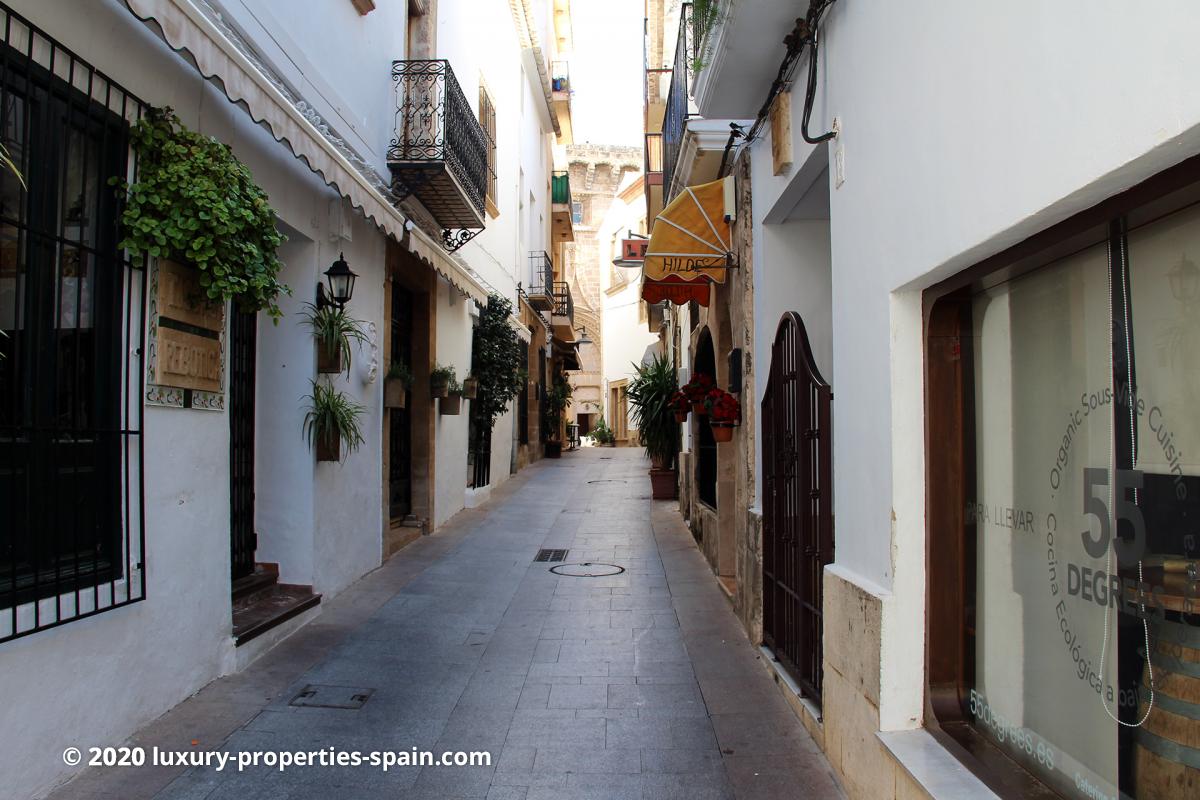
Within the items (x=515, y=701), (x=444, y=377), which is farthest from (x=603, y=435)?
(x=515, y=701)

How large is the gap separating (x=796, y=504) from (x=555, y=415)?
21.1m

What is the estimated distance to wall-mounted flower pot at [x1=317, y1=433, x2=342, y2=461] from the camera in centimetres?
684

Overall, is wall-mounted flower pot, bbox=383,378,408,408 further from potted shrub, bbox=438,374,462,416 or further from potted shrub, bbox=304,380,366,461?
potted shrub, bbox=438,374,462,416

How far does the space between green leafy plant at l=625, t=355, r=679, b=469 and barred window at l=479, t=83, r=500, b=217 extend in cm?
404

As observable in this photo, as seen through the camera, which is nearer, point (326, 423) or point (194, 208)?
point (194, 208)

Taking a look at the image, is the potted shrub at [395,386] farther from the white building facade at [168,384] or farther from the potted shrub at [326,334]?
the potted shrub at [326,334]

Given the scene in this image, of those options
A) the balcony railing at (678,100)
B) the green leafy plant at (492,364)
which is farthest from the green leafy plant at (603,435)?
the balcony railing at (678,100)

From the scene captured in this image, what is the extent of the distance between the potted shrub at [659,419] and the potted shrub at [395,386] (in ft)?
18.7

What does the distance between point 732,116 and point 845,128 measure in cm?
222

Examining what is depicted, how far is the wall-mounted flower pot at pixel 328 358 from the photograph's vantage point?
693cm

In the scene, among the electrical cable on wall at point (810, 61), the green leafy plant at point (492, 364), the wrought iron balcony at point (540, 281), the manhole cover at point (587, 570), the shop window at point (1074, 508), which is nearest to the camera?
the shop window at point (1074, 508)

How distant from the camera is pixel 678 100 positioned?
903cm

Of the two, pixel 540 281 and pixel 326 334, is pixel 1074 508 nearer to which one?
pixel 326 334

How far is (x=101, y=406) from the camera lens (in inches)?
164
